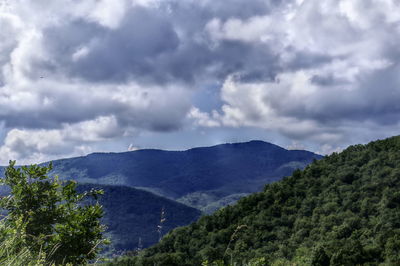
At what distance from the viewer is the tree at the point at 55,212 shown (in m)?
8.85

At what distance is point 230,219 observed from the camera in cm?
10125

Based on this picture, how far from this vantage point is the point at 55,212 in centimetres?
986

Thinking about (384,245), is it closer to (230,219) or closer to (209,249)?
(209,249)

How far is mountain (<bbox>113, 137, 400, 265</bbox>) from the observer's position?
79.2 metres

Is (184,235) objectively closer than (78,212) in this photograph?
No

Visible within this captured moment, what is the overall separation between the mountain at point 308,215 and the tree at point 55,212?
6285 centimetres

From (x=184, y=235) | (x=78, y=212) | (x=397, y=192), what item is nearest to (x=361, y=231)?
(x=397, y=192)

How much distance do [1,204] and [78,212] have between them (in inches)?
137

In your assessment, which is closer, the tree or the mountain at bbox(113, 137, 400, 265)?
the tree

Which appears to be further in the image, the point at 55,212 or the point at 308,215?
the point at 308,215

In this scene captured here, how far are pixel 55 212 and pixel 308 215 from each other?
305 feet

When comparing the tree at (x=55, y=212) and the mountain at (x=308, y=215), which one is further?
the mountain at (x=308, y=215)

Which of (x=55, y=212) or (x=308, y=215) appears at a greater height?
(x=55, y=212)

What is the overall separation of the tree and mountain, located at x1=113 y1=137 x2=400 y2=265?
6285 cm
